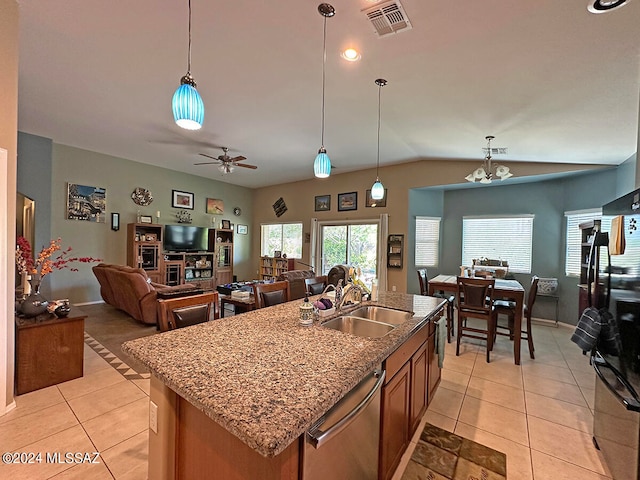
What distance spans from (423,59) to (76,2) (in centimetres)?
280

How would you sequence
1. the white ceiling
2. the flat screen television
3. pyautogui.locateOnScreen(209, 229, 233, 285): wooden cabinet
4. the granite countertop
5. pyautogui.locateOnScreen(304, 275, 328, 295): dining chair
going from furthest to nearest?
pyautogui.locateOnScreen(209, 229, 233, 285): wooden cabinet → the flat screen television → pyautogui.locateOnScreen(304, 275, 328, 295): dining chair → the white ceiling → the granite countertop

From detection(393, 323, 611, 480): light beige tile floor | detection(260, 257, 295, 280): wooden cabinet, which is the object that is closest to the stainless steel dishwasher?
detection(393, 323, 611, 480): light beige tile floor

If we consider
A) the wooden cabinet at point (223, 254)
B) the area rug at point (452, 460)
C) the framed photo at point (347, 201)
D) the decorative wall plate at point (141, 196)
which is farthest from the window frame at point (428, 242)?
the decorative wall plate at point (141, 196)

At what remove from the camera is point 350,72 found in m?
2.71

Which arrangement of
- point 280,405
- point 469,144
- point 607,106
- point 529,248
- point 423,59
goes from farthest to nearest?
point 529,248
point 469,144
point 607,106
point 423,59
point 280,405

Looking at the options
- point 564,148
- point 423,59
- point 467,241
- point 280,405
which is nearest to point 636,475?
point 280,405

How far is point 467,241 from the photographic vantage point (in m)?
5.97

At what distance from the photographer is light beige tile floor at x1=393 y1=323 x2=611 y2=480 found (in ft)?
6.07

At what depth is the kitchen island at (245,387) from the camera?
0.84 meters

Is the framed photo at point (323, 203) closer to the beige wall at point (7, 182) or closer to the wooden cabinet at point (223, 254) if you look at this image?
the wooden cabinet at point (223, 254)

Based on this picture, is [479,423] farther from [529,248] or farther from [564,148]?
[529,248]

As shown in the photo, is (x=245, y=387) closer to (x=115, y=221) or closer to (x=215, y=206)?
(x=115, y=221)

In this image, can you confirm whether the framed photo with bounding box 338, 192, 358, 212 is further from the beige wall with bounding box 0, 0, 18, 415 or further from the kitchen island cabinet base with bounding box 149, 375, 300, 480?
the kitchen island cabinet base with bounding box 149, 375, 300, 480

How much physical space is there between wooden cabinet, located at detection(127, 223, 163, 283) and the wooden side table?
3.68 meters
